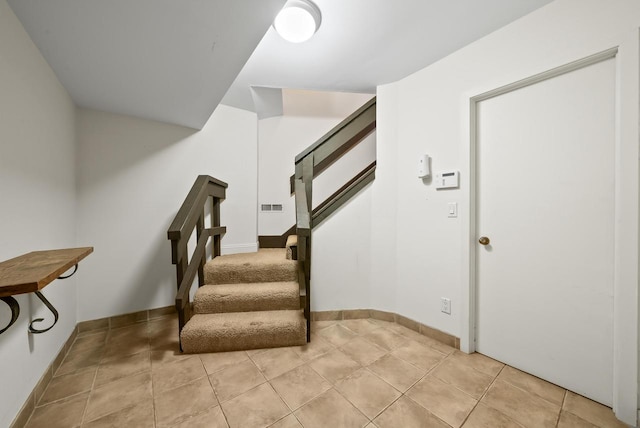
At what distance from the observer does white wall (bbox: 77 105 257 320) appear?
6.32ft

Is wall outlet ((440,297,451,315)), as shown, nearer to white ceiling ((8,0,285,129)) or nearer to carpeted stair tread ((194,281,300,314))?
carpeted stair tread ((194,281,300,314))

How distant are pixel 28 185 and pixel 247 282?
4.69 feet

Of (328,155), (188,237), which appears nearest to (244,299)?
(188,237)

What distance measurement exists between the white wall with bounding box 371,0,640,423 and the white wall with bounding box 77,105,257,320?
1.83m

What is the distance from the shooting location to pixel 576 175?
123cm

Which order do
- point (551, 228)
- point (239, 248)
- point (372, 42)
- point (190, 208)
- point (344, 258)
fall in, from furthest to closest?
1. point (239, 248)
2. point (344, 258)
3. point (190, 208)
4. point (372, 42)
5. point (551, 228)

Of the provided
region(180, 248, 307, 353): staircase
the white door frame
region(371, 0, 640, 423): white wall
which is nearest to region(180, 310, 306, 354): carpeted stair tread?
region(180, 248, 307, 353): staircase

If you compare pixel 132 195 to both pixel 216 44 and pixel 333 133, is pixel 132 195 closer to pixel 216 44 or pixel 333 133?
pixel 216 44

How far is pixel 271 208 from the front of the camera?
2984 mm

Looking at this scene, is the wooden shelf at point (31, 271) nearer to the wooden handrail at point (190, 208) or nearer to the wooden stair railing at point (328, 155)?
the wooden handrail at point (190, 208)

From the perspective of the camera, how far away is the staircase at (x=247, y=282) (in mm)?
1593

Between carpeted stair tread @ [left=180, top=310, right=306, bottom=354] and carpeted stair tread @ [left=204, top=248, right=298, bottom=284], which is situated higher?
carpeted stair tread @ [left=204, top=248, right=298, bottom=284]

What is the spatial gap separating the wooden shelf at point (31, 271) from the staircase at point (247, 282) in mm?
549

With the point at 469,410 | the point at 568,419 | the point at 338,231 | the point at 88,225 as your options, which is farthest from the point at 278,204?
the point at 568,419
